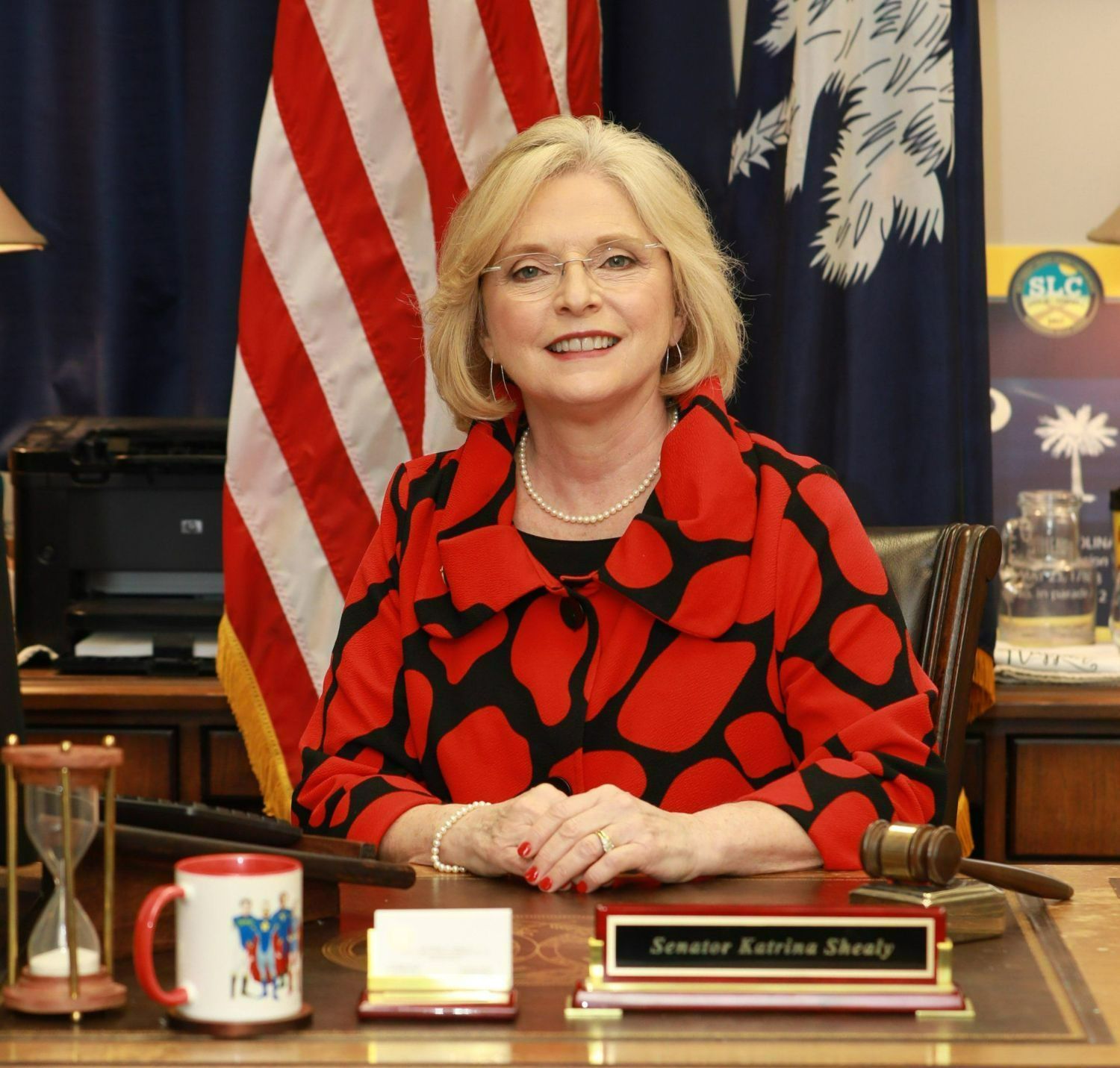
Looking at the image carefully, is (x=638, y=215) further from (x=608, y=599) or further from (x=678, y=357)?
(x=608, y=599)

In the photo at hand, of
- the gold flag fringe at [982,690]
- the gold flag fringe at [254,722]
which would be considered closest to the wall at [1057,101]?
the gold flag fringe at [982,690]

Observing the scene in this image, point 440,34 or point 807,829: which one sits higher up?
point 440,34

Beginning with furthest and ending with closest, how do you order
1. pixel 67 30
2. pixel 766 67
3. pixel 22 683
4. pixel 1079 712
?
pixel 67 30 → pixel 766 67 → pixel 22 683 → pixel 1079 712

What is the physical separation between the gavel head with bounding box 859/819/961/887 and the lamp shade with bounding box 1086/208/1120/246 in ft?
6.41

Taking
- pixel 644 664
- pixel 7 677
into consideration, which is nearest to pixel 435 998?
pixel 7 677

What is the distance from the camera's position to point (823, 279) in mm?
2814

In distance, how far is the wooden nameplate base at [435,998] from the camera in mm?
1044

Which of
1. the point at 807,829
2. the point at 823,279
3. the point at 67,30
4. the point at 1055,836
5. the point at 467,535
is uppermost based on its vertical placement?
the point at 67,30

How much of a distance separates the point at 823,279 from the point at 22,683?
156cm

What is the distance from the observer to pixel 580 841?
1459 mm

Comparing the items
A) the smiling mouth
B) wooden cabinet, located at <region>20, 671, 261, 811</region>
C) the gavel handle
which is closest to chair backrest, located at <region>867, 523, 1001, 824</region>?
the smiling mouth

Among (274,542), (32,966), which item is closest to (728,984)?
(32,966)

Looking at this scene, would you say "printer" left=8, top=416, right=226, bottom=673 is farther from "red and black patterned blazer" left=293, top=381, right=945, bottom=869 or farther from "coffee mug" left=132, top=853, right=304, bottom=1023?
"coffee mug" left=132, top=853, right=304, bottom=1023

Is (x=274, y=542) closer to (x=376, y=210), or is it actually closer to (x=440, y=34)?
(x=376, y=210)
